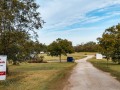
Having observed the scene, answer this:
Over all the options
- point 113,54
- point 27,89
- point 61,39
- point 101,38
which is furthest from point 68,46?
point 27,89

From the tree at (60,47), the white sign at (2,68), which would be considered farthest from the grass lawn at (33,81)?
the tree at (60,47)

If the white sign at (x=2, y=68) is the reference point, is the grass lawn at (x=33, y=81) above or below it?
below

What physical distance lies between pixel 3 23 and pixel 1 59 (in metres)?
8.30

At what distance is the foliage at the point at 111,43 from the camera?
189 ft

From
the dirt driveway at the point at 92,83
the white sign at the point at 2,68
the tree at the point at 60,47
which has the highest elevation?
the tree at the point at 60,47

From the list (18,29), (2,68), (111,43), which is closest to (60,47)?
(111,43)

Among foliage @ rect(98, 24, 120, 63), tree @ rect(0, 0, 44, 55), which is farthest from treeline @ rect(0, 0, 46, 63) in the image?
foliage @ rect(98, 24, 120, 63)

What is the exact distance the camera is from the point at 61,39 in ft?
239

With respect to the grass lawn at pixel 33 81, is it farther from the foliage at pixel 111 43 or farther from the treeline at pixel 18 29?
the foliage at pixel 111 43

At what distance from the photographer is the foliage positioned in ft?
189

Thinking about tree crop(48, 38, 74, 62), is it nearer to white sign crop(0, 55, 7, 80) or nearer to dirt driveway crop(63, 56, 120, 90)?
dirt driveway crop(63, 56, 120, 90)

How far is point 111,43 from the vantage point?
192 ft

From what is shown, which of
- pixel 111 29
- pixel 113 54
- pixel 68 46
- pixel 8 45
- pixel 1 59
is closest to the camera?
pixel 1 59

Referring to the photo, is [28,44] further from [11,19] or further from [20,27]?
[11,19]
